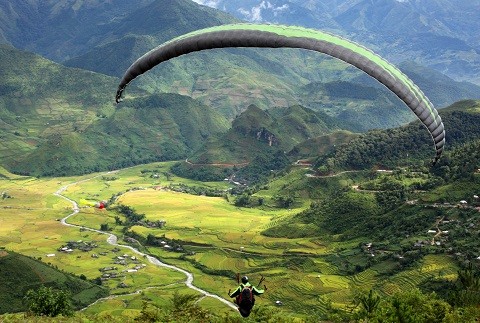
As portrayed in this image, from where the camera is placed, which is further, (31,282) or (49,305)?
(31,282)

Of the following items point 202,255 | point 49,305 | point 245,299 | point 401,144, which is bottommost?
point 49,305

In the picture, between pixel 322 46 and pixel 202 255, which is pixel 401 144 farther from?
pixel 322 46

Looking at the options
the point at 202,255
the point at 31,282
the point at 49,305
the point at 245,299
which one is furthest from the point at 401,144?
the point at 245,299

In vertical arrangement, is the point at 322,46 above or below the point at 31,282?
above

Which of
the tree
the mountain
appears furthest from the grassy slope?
the mountain

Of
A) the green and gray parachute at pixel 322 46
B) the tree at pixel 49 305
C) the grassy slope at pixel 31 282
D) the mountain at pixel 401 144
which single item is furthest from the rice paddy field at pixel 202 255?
the green and gray parachute at pixel 322 46

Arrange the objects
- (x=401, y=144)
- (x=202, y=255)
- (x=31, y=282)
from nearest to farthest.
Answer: (x=31, y=282) < (x=202, y=255) < (x=401, y=144)

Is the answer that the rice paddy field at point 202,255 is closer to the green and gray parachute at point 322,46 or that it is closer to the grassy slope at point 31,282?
the grassy slope at point 31,282
